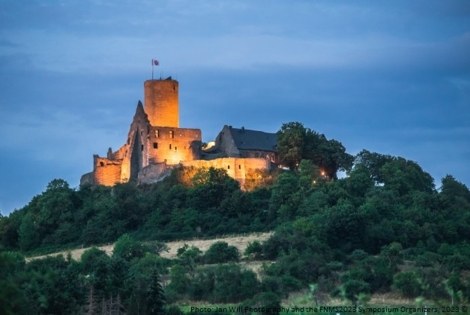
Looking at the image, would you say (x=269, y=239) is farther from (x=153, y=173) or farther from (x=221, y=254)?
(x=153, y=173)

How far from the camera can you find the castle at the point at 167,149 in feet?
298

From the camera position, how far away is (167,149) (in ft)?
304

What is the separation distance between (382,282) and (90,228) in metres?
28.0

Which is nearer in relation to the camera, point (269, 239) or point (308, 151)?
point (269, 239)

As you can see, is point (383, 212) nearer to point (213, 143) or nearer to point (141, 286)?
point (213, 143)

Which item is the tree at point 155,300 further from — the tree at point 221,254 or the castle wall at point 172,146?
the castle wall at point 172,146

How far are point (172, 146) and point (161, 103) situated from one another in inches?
242

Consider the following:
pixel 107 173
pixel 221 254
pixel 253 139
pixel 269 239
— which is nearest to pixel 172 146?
pixel 107 173

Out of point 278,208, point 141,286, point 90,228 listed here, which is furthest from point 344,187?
point 141,286

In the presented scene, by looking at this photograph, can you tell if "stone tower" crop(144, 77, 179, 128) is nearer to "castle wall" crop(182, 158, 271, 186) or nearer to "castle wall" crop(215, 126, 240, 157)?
"castle wall" crop(215, 126, 240, 157)

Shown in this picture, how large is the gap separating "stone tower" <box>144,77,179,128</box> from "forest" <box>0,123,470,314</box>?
333 inches

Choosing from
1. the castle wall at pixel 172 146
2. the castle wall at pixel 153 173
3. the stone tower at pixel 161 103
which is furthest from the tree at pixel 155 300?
the stone tower at pixel 161 103

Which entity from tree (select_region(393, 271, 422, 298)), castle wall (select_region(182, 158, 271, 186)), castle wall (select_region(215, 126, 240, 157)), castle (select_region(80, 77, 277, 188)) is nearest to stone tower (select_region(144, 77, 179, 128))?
castle (select_region(80, 77, 277, 188))

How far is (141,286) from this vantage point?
57.2 metres
